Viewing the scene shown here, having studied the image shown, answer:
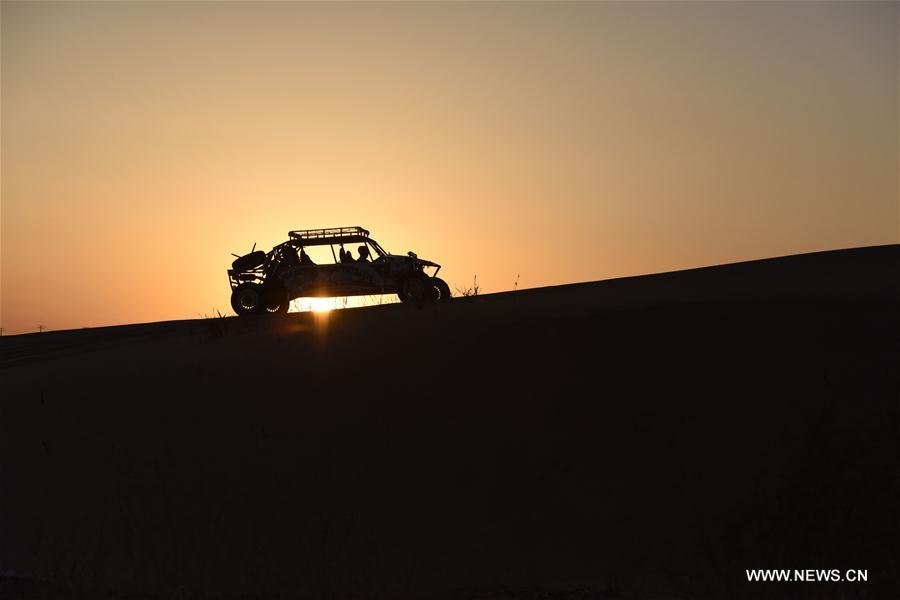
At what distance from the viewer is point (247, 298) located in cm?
1994

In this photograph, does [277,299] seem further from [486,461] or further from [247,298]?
[486,461]

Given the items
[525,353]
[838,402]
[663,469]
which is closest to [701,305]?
[525,353]

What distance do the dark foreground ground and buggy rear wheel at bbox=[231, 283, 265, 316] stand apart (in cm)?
693

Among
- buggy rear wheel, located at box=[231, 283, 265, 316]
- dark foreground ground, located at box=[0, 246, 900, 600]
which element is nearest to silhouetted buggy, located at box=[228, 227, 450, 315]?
buggy rear wheel, located at box=[231, 283, 265, 316]

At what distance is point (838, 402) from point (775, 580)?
2.30 metres

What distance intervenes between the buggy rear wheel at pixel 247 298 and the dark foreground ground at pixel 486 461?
6.93 meters

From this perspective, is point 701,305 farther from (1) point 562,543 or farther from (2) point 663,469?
(1) point 562,543

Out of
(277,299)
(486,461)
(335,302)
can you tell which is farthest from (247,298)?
(486,461)

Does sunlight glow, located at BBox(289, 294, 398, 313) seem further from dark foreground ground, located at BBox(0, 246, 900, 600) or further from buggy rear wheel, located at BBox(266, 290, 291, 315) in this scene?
dark foreground ground, located at BBox(0, 246, 900, 600)

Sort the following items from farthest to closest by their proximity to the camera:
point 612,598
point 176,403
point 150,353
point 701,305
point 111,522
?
point 150,353
point 701,305
point 176,403
point 111,522
point 612,598

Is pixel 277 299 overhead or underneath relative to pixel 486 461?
overhead

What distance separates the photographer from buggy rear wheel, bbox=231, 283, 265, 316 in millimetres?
19734

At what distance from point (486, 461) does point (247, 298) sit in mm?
11746

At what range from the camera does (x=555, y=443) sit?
30.0 feet
